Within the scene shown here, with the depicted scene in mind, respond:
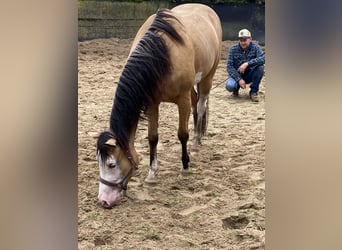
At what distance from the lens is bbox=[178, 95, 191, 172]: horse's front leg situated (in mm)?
2070

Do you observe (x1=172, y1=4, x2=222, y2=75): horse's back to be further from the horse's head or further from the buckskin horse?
the horse's head

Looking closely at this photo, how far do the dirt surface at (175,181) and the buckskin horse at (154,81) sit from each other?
0.05 metres

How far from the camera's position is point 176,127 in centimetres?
226

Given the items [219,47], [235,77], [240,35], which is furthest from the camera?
[219,47]

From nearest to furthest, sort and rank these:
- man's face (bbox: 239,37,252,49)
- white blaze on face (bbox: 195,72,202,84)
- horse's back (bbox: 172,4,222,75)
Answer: man's face (bbox: 239,37,252,49), horse's back (bbox: 172,4,222,75), white blaze on face (bbox: 195,72,202,84)

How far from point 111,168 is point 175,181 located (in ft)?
1.32

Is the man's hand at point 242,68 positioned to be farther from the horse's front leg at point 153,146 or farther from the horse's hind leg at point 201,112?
the horse's hind leg at point 201,112

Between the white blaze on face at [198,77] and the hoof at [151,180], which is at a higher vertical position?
the white blaze on face at [198,77]

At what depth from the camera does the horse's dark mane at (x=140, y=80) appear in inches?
65.5

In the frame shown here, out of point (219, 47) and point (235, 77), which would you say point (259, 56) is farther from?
point (219, 47)

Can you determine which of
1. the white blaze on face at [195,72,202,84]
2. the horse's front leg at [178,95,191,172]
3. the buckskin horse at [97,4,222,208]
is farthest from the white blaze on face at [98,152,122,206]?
the white blaze on face at [195,72,202,84]

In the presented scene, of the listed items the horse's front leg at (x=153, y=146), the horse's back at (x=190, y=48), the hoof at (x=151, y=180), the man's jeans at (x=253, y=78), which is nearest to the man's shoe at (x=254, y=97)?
the man's jeans at (x=253, y=78)
